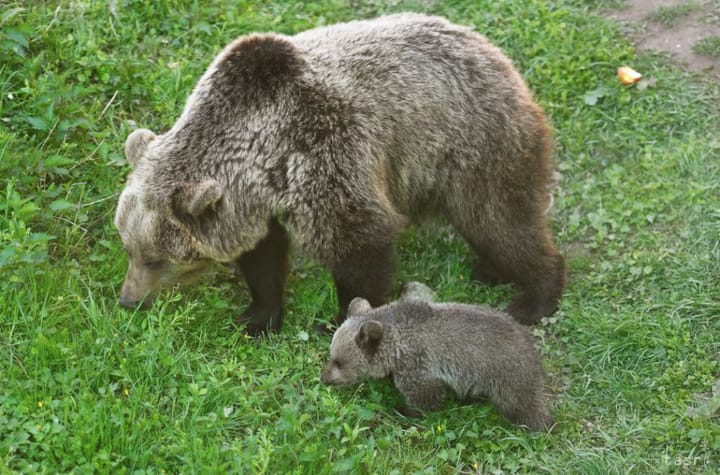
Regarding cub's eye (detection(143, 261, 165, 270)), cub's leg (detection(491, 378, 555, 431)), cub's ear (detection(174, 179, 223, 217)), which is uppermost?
cub's ear (detection(174, 179, 223, 217))

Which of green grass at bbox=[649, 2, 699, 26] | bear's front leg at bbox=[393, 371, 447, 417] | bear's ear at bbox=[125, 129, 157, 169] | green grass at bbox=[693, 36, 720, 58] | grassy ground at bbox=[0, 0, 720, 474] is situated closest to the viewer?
grassy ground at bbox=[0, 0, 720, 474]

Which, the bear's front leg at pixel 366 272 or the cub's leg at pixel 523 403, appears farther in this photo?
the bear's front leg at pixel 366 272

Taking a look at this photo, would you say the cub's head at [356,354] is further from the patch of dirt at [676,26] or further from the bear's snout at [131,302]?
the patch of dirt at [676,26]

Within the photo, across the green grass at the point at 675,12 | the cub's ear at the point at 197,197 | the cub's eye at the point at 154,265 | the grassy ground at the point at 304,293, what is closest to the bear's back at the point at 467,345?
the grassy ground at the point at 304,293

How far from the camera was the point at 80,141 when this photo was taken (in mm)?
7281

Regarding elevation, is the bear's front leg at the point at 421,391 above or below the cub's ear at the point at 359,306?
below

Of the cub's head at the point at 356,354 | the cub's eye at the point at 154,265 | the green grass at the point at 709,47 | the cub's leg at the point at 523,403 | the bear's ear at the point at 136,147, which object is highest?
the bear's ear at the point at 136,147

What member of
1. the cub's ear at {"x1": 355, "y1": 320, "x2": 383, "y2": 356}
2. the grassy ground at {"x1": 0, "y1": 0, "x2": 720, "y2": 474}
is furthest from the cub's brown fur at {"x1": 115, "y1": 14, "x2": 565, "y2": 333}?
the cub's ear at {"x1": 355, "y1": 320, "x2": 383, "y2": 356}

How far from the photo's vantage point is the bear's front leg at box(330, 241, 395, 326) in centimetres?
607

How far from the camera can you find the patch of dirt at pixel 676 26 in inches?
328

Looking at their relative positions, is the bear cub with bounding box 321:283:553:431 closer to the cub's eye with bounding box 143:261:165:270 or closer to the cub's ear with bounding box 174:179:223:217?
the cub's ear with bounding box 174:179:223:217

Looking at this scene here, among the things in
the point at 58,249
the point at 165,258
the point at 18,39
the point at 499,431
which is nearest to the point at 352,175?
the point at 165,258

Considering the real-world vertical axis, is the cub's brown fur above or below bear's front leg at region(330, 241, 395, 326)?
above

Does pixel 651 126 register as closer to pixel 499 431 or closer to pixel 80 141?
pixel 499 431
